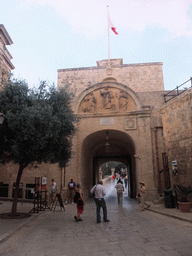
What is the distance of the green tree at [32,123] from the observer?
7758 millimetres

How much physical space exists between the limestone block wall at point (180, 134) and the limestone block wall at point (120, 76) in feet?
33.5

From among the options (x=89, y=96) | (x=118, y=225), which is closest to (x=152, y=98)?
(x=89, y=96)

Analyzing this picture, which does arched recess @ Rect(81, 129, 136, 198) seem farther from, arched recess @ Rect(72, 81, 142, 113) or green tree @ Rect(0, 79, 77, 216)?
green tree @ Rect(0, 79, 77, 216)

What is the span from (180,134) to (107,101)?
5.84 m

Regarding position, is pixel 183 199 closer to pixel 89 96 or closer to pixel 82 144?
pixel 82 144

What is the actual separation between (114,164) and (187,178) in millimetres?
52244

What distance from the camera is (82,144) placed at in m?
14.3

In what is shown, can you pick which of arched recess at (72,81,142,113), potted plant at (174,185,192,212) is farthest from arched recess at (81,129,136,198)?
potted plant at (174,185,192,212)

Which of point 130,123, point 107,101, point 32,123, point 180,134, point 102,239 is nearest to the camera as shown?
point 102,239

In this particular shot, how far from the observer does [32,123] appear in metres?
7.78

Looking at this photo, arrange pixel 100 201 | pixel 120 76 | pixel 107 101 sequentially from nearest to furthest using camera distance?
pixel 100 201 → pixel 107 101 → pixel 120 76

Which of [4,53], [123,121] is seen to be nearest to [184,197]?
[123,121]

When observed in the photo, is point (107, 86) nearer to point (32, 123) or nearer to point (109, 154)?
point (32, 123)

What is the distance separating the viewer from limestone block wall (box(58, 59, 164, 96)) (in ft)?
70.3
